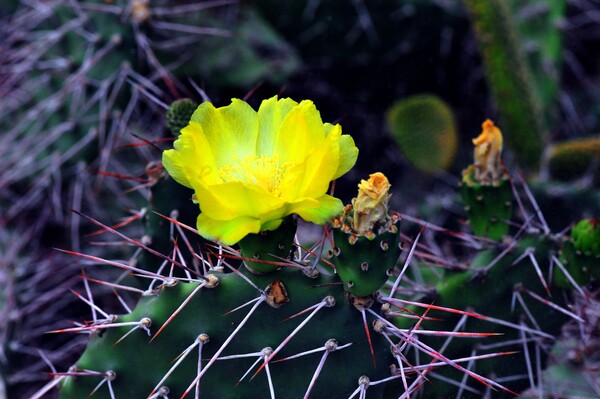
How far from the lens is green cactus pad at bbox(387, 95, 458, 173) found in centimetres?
198

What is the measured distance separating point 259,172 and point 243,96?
1.25 metres

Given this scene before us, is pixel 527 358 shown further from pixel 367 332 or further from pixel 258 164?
pixel 258 164

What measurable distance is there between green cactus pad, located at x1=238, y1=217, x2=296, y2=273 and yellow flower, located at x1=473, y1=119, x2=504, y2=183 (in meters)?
0.42

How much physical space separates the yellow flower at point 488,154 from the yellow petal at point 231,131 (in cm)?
42

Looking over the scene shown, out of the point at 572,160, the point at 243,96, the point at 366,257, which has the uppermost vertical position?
the point at 366,257

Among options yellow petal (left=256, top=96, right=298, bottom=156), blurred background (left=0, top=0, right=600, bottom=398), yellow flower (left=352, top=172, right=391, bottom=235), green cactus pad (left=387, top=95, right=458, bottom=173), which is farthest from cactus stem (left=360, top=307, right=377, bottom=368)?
green cactus pad (left=387, top=95, right=458, bottom=173)

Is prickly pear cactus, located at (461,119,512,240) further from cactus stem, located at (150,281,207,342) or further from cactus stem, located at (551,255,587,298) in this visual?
cactus stem, located at (150,281,207,342)

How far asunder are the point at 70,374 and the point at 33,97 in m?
1.10

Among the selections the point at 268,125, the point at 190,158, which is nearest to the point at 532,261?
the point at 268,125

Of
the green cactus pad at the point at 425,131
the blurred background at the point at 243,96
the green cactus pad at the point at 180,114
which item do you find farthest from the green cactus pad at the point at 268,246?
the green cactus pad at the point at 425,131

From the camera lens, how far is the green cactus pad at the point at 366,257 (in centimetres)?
89

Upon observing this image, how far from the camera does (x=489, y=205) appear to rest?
1.25m

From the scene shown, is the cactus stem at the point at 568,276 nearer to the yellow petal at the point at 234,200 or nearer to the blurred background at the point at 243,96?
the blurred background at the point at 243,96

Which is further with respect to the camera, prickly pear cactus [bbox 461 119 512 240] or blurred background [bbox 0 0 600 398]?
blurred background [bbox 0 0 600 398]
